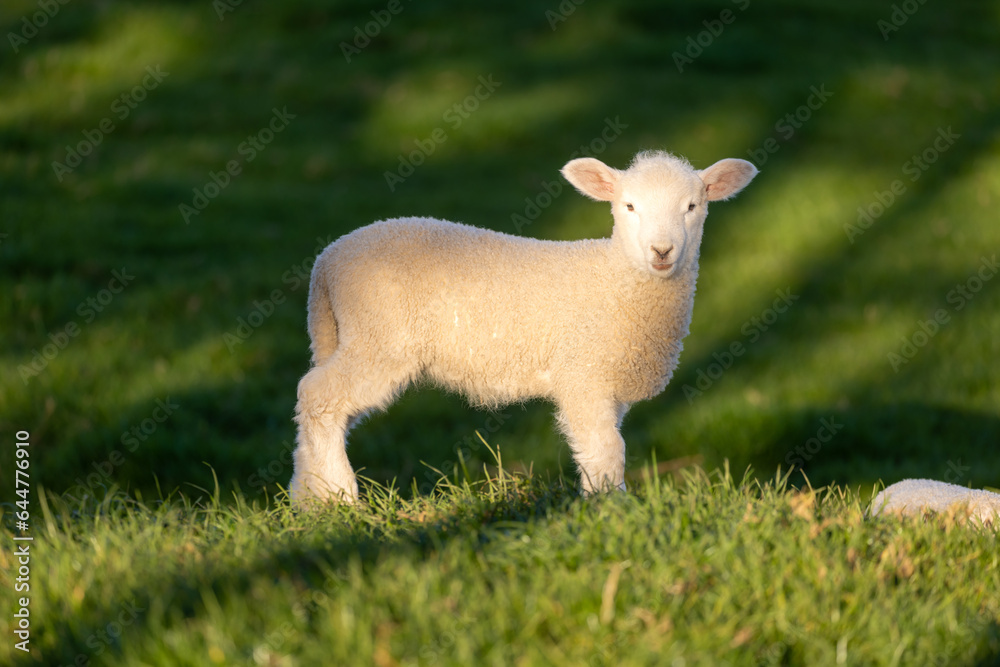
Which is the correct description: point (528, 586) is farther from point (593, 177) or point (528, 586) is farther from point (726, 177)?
point (726, 177)

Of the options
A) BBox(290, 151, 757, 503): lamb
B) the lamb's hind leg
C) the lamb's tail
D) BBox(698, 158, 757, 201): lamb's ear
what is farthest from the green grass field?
BBox(698, 158, 757, 201): lamb's ear

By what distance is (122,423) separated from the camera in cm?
552

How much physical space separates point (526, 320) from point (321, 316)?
850mm

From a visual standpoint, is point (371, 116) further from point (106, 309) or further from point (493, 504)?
point (493, 504)

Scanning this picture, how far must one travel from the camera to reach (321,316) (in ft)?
12.6

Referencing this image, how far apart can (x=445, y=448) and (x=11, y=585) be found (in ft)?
10.5

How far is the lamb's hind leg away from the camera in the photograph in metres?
3.49

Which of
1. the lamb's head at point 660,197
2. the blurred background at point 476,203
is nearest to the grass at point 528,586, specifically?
the blurred background at point 476,203

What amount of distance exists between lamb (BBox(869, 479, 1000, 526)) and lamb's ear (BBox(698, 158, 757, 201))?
1.26 meters

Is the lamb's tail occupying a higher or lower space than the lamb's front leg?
higher

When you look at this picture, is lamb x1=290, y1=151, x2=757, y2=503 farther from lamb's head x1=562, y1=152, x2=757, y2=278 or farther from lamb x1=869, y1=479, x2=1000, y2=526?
lamb x1=869, y1=479, x2=1000, y2=526

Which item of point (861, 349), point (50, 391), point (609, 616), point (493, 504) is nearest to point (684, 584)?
point (609, 616)

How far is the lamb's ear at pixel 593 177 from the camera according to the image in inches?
139

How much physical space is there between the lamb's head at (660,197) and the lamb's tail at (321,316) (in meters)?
1.02
